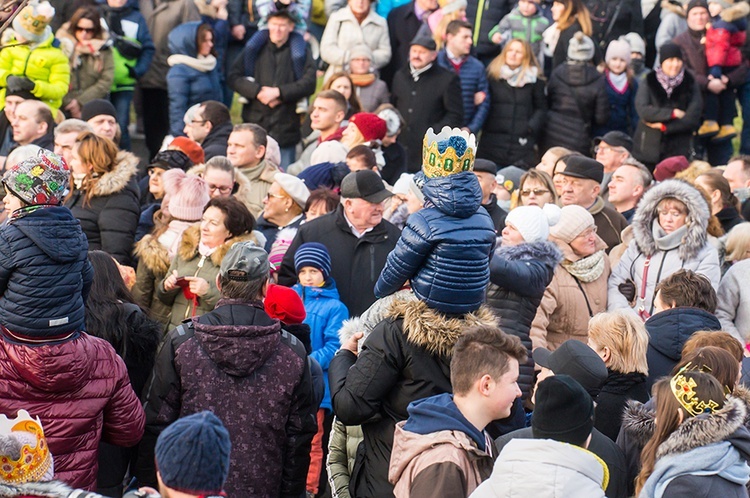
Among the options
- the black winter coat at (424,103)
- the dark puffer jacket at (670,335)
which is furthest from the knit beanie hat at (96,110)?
the dark puffer jacket at (670,335)

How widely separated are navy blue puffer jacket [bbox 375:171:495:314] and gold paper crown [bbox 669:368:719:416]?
2.90 ft

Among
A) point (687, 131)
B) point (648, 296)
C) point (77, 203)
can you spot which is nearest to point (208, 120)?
point (77, 203)

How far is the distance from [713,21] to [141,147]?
697cm

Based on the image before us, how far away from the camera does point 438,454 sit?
4.15 metres

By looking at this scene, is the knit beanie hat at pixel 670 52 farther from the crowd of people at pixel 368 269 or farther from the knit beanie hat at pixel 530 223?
the knit beanie hat at pixel 530 223

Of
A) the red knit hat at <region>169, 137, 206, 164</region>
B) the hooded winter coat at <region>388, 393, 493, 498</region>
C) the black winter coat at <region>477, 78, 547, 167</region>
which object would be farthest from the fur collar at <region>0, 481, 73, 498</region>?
the black winter coat at <region>477, 78, 547, 167</region>

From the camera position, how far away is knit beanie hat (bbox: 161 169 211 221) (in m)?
7.52

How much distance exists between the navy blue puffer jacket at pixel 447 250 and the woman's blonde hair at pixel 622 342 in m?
1.04

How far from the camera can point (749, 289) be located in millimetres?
7445

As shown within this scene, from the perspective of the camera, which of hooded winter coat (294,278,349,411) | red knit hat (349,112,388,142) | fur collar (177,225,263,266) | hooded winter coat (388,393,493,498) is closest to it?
hooded winter coat (388,393,493,498)

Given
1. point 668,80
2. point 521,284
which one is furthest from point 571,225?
point 668,80

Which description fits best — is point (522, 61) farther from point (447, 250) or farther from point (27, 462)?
point (27, 462)

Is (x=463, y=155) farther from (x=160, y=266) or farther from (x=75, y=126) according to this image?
(x=75, y=126)

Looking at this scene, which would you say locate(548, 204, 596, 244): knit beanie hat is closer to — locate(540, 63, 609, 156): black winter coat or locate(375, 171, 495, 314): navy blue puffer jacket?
locate(375, 171, 495, 314): navy blue puffer jacket
